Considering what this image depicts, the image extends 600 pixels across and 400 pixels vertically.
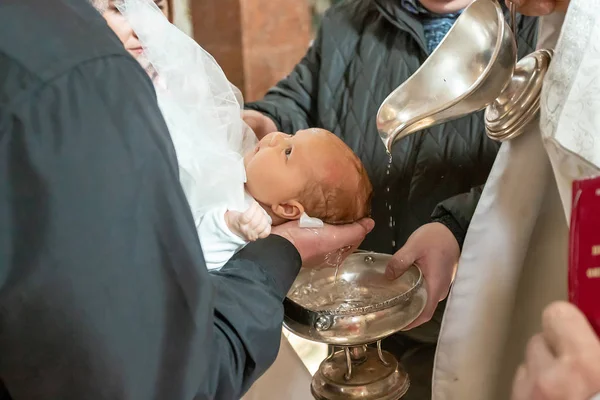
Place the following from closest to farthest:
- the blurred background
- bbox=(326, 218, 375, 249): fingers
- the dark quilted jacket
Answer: bbox=(326, 218, 375, 249): fingers
the dark quilted jacket
the blurred background

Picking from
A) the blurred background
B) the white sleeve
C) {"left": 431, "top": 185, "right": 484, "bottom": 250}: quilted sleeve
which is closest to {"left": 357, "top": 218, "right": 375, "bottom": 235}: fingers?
{"left": 431, "top": 185, "right": 484, "bottom": 250}: quilted sleeve

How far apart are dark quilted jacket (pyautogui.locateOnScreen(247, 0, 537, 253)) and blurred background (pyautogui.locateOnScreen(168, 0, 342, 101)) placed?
0.72m

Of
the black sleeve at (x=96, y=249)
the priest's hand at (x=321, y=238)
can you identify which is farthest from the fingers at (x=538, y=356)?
the priest's hand at (x=321, y=238)

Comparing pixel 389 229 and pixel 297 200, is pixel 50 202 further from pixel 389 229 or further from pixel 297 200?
pixel 389 229

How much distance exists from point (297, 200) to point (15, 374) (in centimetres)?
50

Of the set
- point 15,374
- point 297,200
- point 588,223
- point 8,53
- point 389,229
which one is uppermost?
point 8,53

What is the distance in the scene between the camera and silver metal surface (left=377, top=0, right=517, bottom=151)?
27.0 inches

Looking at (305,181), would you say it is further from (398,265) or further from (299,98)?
(299,98)

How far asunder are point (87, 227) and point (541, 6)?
475 millimetres

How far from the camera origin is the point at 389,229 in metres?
1.20

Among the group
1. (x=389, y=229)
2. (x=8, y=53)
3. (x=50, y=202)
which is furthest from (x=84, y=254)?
(x=389, y=229)

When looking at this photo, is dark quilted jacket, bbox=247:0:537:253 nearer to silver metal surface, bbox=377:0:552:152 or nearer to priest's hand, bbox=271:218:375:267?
priest's hand, bbox=271:218:375:267

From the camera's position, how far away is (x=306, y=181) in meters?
0.94

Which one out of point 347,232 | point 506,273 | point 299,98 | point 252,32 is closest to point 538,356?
point 506,273
